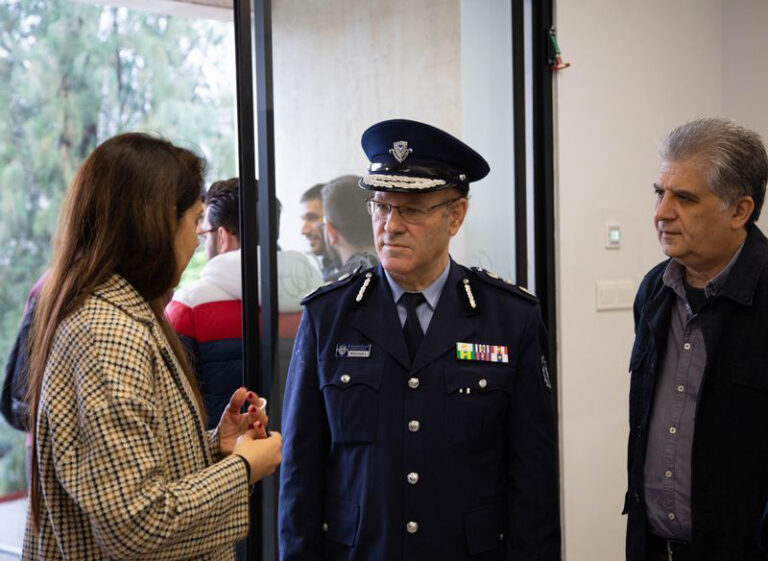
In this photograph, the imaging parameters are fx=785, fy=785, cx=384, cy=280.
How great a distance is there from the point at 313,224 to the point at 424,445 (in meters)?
1.26

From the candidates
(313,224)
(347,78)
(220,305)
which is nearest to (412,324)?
(220,305)

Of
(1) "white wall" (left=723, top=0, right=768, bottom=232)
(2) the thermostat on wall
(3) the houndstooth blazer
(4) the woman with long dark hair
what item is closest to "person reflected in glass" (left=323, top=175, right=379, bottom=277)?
(2) the thermostat on wall

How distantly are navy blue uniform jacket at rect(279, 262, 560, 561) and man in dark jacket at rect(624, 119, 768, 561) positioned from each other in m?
0.26

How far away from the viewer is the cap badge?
5.89 ft

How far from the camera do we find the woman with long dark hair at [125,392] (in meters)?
1.12

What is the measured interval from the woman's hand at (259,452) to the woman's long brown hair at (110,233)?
0.98 feet

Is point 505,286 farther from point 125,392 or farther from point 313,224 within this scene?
point 313,224

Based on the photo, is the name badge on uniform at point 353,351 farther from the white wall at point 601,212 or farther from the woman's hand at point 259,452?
the white wall at point 601,212

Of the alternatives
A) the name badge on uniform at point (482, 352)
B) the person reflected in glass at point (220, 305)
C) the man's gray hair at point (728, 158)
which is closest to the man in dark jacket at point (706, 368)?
the man's gray hair at point (728, 158)

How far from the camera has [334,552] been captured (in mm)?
1706

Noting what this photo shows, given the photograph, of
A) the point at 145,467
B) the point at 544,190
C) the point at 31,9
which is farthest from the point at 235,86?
the point at 145,467

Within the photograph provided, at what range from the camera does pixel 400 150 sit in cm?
180

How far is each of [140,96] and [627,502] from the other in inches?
108

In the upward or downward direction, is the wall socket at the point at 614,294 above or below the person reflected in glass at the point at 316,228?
below
